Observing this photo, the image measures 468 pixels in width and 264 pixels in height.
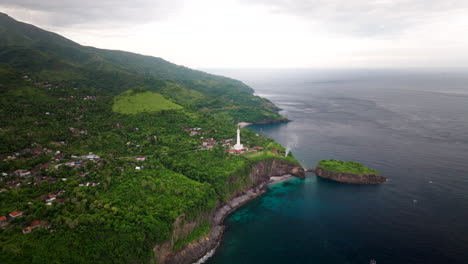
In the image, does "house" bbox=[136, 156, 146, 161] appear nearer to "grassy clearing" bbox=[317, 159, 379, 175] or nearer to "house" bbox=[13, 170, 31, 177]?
"house" bbox=[13, 170, 31, 177]

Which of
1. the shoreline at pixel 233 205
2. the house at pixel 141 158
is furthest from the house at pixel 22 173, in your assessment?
the shoreline at pixel 233 205

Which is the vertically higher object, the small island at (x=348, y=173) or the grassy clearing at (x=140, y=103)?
the grassy clearing at (x=140, y=103)

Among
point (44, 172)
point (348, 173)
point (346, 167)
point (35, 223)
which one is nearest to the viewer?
point (35, 223)

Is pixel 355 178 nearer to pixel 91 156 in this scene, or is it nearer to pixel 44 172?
pixel 91 156

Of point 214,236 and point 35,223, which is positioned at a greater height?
point 35,223

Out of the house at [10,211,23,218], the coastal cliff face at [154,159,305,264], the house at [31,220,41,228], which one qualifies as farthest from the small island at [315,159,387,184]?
the house at [10,211,23,218]

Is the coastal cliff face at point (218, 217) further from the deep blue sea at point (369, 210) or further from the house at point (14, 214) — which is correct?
the house at point (14, 214)

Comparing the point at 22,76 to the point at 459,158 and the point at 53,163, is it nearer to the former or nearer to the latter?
the point at 53,163

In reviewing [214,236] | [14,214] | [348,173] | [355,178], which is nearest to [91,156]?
[14,214]
